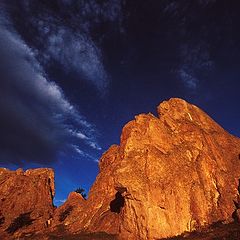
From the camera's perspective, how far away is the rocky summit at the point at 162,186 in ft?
222

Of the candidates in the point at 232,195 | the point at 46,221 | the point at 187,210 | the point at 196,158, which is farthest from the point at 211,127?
the point at 46,221

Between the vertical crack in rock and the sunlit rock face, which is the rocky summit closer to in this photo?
the sunlit rock face

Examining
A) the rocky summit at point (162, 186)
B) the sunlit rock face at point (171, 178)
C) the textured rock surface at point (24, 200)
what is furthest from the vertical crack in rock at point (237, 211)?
the textured rock surface at point (24, 200)

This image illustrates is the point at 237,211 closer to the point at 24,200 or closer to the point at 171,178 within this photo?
the point at 171,178

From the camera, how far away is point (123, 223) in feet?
232

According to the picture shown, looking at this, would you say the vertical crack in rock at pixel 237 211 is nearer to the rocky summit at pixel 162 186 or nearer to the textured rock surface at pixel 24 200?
the rocky summit at pixel 162 186

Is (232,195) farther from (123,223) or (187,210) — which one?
(123,223)

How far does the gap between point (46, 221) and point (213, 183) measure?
6423cm

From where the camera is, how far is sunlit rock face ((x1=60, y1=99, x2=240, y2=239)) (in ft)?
221

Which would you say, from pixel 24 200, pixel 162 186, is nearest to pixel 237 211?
pixel 162 186

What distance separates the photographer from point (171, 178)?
2822 inches

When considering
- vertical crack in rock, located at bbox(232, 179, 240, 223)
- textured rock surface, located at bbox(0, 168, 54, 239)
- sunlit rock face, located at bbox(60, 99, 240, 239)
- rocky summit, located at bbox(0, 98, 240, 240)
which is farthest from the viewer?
textured rock surface, located at bbox(0, 168, 54, 239)

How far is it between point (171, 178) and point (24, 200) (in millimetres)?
74730

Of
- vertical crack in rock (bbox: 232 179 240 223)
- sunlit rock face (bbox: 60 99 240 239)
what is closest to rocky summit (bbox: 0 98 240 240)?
sunlit rock face (bbox: 60 99 240 239)
